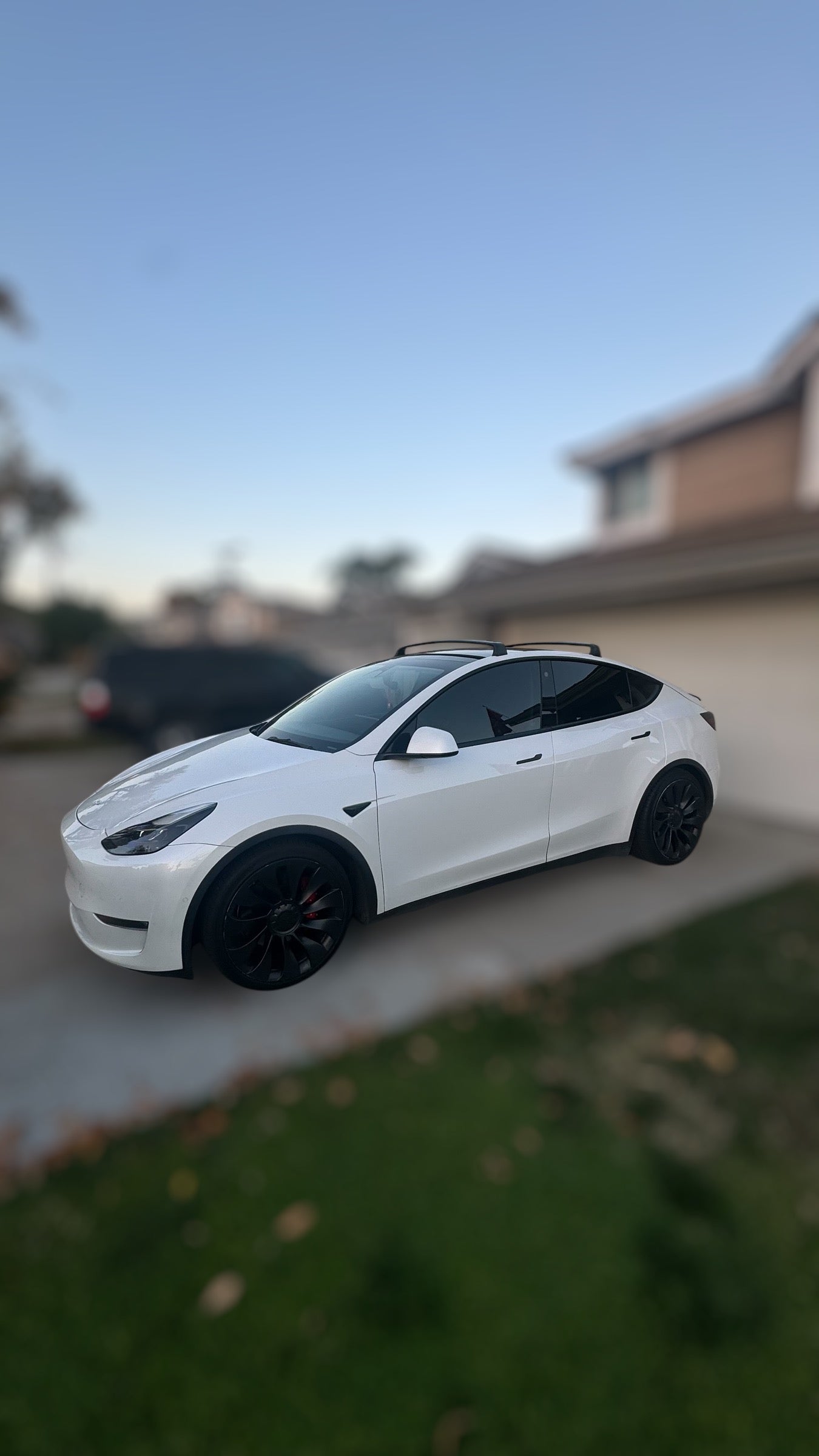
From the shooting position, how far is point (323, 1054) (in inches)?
2995

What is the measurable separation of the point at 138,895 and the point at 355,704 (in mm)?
357

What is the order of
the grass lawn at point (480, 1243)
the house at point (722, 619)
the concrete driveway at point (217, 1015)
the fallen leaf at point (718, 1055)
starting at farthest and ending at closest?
the grass lawn at point (480, 1243)
the fallen leaf at point (718, 1055)
the concrete driveway at point (217, 1015)
the house at point (722, 619)

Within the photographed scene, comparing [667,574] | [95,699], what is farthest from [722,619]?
[95,699]

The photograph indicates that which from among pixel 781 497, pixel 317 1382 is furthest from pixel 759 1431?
pixel 781 497

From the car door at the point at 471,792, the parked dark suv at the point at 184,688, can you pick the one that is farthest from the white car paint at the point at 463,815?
the parked dark suv at the point at 184,688

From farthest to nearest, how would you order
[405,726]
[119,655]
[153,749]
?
[119,655] → [153,749] → [405,726]

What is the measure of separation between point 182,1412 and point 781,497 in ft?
357

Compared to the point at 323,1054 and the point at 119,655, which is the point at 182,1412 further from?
the point at 119,655

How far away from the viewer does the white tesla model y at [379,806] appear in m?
0.68

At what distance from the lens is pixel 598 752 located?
95 centimetres

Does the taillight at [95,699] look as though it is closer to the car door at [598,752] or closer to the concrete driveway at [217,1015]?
the car door at [598,752]

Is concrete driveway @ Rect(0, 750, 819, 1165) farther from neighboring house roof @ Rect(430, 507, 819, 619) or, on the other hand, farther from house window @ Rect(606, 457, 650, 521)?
neighboring house roof @ Rect(430, 507, 819, 619)

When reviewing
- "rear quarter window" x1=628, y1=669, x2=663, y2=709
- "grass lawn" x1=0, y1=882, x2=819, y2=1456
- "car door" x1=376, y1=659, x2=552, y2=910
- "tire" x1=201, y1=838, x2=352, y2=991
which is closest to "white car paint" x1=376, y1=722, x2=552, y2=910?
"car door" x1=376, y1=659, x2=552, y2=910

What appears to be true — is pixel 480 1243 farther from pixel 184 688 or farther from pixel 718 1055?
pixel 184 688
